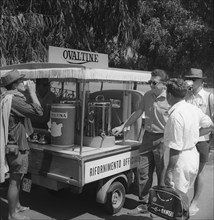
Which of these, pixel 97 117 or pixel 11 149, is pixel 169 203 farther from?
pixel 11 149

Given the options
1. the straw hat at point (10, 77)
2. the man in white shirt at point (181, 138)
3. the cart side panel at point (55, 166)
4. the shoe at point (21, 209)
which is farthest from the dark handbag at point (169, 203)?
the straw hat at point (10, 77)

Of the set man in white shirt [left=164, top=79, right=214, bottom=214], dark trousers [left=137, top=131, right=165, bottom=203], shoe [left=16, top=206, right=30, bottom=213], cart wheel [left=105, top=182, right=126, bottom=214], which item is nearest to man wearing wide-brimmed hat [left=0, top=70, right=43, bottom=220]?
shoe [left=16, top=206, right=30, bottom=213]

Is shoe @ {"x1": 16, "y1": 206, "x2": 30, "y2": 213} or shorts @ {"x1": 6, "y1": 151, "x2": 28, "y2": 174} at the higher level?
shorts @ {"x1": 6, "y1": 151, "x2": 28, "y2": 174}

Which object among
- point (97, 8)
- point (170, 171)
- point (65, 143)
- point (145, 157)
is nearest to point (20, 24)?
point (97, 8)

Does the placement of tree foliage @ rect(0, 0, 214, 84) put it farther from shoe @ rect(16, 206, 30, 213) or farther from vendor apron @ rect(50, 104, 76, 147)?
shoe @ rect(16, 206, 30, 213)

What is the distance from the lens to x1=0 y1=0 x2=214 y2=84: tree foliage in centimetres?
728

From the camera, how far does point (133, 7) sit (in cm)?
880

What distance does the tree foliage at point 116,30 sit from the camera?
23.9 feet

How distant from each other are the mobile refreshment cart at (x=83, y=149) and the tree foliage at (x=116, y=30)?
3.00 m

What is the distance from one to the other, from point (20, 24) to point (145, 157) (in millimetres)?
4573

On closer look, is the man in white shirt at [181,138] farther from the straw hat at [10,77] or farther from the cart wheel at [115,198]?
the straw hat at [10,77]

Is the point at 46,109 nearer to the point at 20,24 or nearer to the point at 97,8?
the point at 20,24

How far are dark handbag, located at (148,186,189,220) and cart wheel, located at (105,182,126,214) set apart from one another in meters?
0.82

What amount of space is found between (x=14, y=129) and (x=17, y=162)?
372 millimetres
